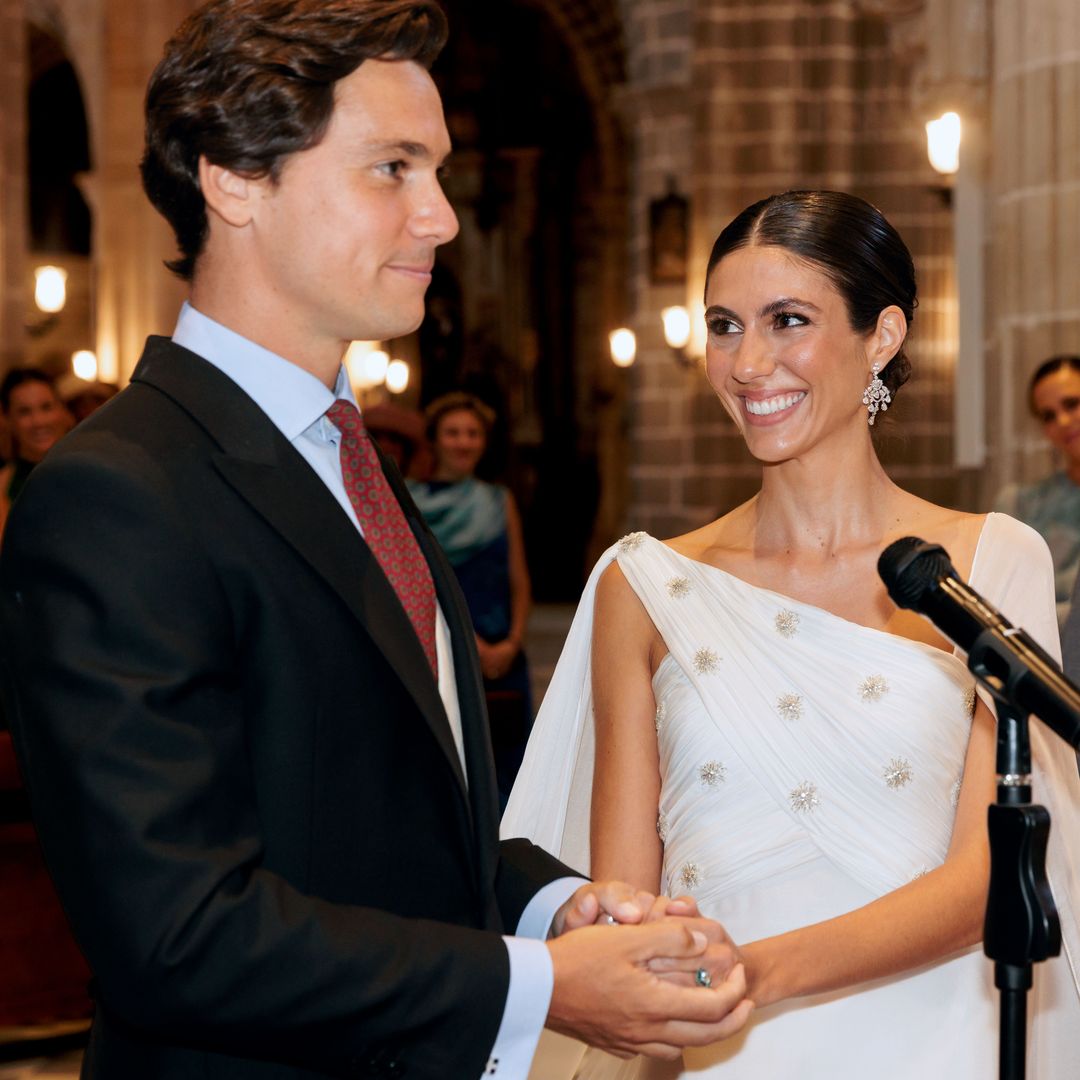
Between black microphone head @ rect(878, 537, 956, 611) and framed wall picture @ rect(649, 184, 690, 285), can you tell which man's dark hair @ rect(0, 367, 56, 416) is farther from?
framed wall picture @ rect(649, 184, 690, 285)

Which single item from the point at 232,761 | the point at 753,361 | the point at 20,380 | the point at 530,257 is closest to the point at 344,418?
the point at 232,761

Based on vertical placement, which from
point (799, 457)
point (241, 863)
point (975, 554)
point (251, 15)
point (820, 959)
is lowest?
point (820, 959)

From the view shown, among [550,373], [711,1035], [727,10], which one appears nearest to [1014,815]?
[711,1035]

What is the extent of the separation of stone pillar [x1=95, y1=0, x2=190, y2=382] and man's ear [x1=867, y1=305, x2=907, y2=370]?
863 cm

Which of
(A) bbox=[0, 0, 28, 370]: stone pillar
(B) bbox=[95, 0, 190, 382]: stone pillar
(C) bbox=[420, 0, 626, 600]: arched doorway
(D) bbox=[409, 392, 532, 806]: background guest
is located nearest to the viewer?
(D) bbox=[409, 392, 532, 806]: background guest

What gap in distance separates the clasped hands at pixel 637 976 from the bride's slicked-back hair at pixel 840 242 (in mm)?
1136

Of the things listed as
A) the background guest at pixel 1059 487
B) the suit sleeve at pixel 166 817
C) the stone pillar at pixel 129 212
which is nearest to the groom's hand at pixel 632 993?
the suit sleeve at pixel 166 817

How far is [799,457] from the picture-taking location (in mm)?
2576

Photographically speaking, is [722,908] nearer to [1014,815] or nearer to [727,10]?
[1014,815]

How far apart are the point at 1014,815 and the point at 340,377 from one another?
83 centimetres

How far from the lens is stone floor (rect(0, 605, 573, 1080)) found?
457 cm

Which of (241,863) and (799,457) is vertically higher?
(799,457)

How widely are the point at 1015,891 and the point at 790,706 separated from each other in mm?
1002

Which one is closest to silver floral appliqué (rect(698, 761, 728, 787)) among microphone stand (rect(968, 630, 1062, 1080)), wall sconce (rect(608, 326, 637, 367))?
microphone stand (rect(968, 630, 1062, 1080))
